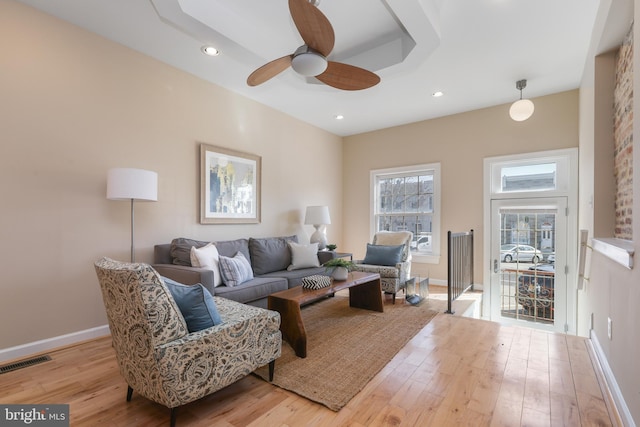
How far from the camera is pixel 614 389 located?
1.83 meters

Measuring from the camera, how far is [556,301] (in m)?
4.16

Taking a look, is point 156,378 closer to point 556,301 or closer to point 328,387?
point 328,387

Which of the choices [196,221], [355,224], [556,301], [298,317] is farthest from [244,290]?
[556,301]

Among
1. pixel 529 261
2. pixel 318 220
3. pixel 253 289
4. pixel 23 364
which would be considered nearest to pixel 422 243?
pixel 529 261

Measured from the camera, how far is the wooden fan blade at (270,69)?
2279 millimetres

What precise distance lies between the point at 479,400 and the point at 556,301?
320 cm

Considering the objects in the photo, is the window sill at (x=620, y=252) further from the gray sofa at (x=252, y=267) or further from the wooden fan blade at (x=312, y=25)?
the gray sofa at (x=252, y=267)

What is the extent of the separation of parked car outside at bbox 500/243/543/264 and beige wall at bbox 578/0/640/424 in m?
0.92

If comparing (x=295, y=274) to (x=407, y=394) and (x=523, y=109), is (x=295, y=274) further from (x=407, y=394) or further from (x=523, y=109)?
(x=523, y=109)

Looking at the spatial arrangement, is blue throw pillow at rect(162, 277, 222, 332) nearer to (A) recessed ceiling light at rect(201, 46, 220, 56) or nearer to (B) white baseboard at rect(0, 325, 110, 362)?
(B) white baseboard at rect(0, 325, 110, 362)

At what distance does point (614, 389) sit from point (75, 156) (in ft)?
14.6

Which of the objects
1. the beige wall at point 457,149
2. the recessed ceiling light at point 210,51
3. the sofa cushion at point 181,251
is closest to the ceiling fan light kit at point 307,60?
the recessed ceiling light at point 210,51

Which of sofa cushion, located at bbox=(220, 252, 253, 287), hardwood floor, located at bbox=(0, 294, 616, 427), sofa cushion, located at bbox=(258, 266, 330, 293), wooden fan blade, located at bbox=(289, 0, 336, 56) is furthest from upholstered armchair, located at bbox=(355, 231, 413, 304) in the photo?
wooden fan blade, located at bbox=(289, 0, 336, 56)

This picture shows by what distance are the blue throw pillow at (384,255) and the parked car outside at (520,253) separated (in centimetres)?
160
